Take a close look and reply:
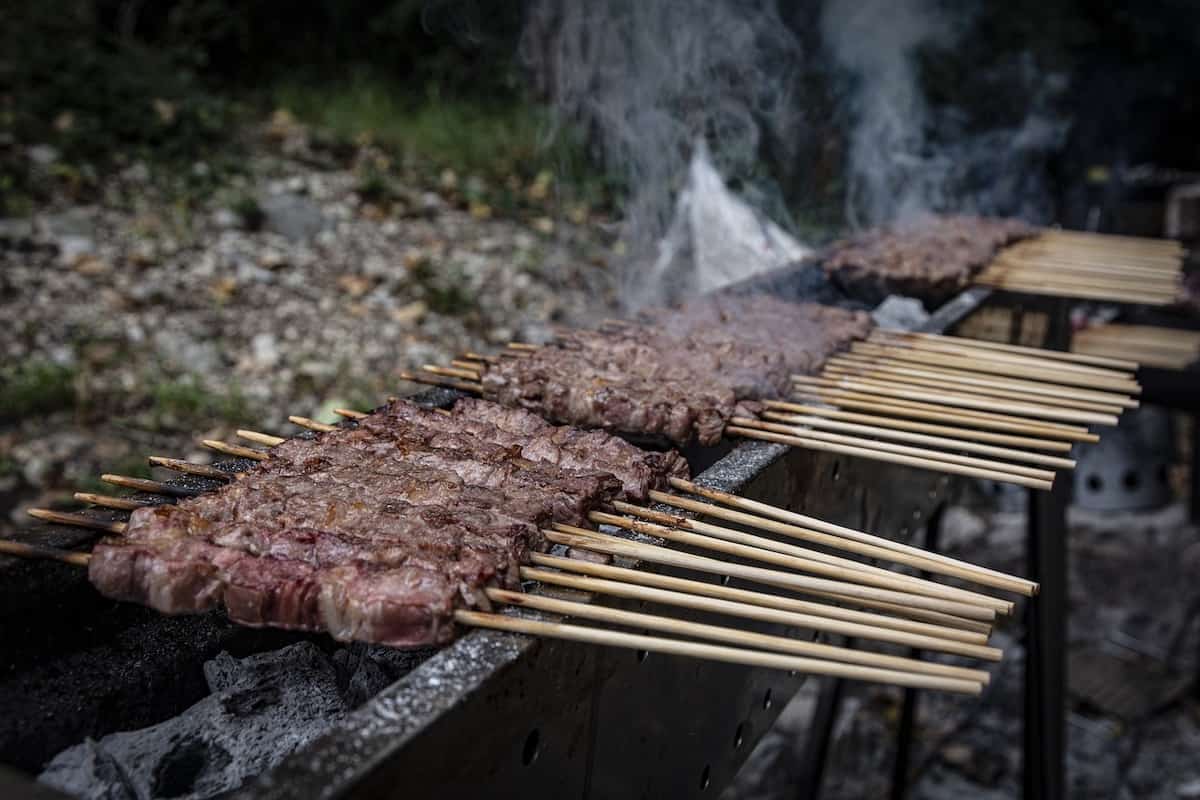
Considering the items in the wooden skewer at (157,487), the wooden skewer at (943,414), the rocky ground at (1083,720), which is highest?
the wooden skewer at (943,414)

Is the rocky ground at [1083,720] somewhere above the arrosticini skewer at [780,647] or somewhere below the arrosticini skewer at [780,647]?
below

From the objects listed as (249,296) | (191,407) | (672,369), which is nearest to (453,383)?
(672,369)

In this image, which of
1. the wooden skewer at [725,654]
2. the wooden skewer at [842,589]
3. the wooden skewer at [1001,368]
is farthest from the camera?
the wooden skewer at [1001,368]

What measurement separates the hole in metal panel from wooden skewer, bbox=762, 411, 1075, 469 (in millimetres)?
1359

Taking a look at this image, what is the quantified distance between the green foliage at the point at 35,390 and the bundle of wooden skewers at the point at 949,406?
18.9 ft

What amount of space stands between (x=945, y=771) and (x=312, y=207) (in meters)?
7.67

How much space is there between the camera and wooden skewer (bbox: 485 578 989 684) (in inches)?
66.0

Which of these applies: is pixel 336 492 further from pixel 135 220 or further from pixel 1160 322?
pixel 135 220

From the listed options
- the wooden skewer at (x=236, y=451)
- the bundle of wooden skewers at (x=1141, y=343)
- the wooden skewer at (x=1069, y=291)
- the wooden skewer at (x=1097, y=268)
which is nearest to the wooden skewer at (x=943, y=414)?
the wooden skewer at (x=236, y=451)

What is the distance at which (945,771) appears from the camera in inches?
222

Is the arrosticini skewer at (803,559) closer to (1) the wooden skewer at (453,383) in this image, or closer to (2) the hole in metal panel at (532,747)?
(2) the hole in metal panel at (532,747)

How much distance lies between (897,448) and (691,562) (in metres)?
0.95

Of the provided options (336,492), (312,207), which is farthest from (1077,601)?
(312,207)

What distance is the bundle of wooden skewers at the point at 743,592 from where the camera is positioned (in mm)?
1690
